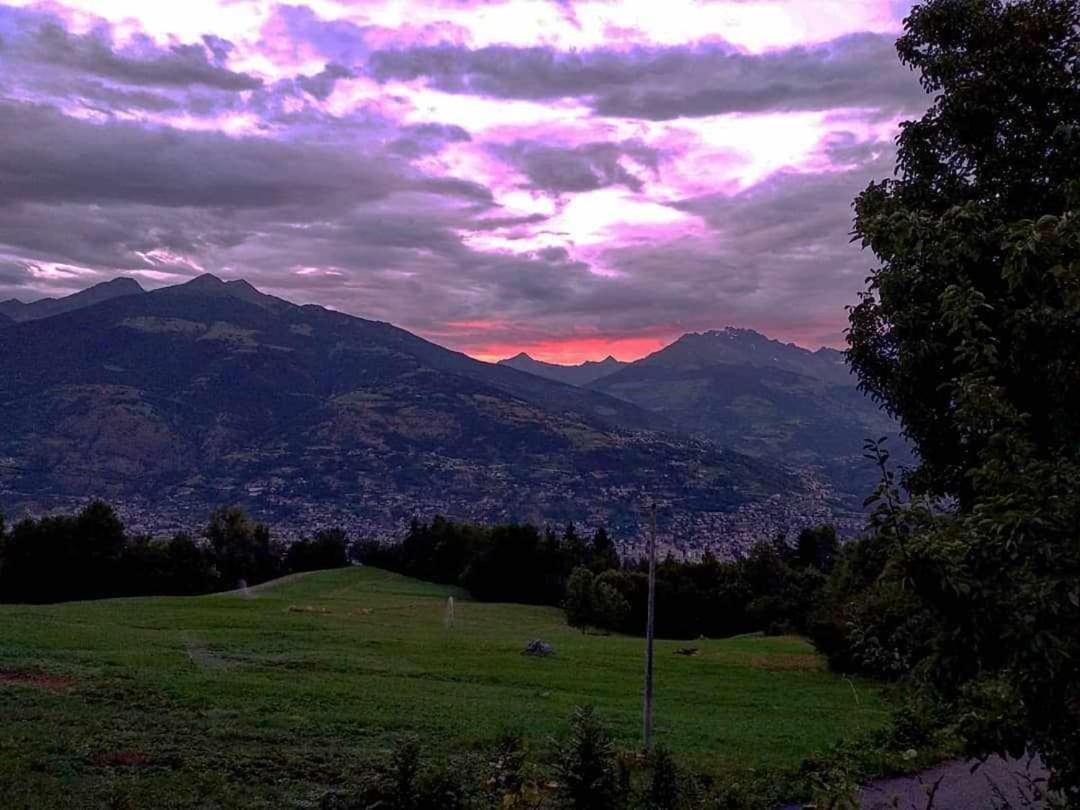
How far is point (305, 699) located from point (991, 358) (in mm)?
23321

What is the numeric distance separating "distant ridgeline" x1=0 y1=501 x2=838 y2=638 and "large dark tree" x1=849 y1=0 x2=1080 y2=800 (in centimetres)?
6120

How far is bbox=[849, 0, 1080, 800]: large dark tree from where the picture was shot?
584 cm

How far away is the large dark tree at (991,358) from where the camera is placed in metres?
5.84

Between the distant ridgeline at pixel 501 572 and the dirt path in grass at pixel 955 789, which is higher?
the dirt path in grass at pixel 955 789

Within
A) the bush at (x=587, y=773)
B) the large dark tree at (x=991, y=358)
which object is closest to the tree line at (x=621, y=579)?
the bush at (x=587, y=773)

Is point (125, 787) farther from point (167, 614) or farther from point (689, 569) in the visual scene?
point (689, 569)

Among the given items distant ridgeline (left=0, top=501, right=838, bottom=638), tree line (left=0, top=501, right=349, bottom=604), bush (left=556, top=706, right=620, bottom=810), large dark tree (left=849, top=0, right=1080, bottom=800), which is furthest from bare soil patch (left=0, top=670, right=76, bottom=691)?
tree line (left=0, top=501, right=349, bottom=604)

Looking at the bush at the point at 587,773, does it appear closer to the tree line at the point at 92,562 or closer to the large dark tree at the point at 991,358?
the large dark tree at the point at 991,358

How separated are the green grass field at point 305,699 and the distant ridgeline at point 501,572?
2617 centimetres

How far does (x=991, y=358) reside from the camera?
670 centimetres

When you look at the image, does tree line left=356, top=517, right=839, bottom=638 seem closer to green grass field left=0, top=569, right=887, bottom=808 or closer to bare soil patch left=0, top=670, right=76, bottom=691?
green grass field left=0, top=569, right=887, bottom=808

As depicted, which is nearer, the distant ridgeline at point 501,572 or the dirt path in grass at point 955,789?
the dirt path in grass at point 955,789

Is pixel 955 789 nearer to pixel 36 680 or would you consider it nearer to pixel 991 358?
pixel 991 358

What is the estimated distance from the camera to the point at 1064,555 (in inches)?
226
